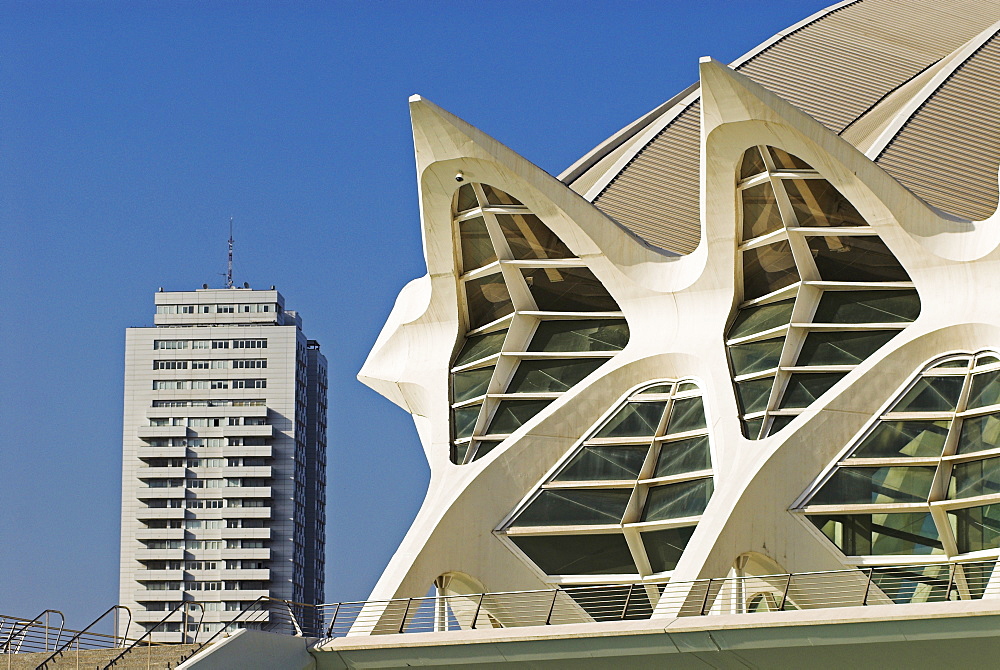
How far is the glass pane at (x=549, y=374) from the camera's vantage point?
36000 millimetres

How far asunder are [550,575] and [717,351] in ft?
20.8

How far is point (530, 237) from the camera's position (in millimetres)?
35938

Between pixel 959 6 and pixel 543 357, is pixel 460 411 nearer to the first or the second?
pixel 543 357

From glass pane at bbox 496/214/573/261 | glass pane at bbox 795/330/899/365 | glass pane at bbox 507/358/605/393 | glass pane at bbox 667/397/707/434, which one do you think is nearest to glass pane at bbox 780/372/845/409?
glass pane at bbox 795/330/899/365

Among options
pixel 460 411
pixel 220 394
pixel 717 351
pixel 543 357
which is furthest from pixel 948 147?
pixel 220 394

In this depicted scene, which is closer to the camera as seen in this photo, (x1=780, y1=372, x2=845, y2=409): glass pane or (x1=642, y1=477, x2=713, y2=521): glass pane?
(x1=780, y1=372, x2=845, y2=409): glass pane

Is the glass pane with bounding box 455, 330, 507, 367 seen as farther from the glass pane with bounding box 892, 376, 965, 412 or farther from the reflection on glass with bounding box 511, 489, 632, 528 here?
the glass pane with bounding box 892, 376, 965, 412

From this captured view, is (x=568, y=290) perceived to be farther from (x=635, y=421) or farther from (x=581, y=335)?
(x=635, y=421)

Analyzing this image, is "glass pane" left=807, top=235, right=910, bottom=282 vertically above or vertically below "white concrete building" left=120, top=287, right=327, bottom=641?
above

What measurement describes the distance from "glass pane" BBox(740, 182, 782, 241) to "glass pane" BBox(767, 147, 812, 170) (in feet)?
1.92

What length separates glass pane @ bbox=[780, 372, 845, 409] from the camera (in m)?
32.6

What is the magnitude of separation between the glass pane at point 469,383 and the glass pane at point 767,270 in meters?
6.77

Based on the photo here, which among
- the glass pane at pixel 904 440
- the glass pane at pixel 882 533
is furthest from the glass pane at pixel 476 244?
the glass pane at pixel 882 533

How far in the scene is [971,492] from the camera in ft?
98.0
